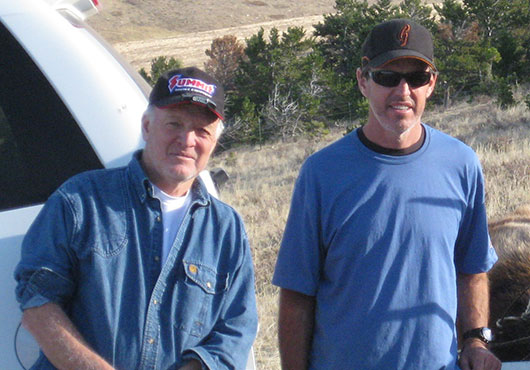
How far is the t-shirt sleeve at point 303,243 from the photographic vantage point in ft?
8.73

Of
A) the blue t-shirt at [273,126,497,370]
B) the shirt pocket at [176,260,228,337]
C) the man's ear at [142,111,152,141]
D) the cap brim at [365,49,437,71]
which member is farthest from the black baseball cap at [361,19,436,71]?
the shirt pocket at [176,260,228,337]

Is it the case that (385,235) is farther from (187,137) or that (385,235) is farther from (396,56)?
(187,137)


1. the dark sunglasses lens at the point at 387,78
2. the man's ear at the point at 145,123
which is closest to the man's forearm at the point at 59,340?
the man's ear at the point at 145,123

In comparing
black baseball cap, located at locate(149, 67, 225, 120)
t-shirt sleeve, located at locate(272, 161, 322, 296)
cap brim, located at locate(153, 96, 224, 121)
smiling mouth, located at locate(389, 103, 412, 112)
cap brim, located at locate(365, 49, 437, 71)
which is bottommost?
t-shirt sleeve, located at locate(272, 161, 322, 296)

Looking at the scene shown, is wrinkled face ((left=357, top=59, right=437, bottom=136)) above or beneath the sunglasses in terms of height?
beneath

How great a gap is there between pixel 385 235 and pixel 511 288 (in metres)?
2.15

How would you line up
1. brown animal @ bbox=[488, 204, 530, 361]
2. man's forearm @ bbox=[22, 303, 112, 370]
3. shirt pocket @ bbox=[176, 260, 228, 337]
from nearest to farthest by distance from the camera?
1. man's forearm @ bbox=[22, 303, 112, 370]
2. shirt pocket @ bbox=[176, 260, 228, 337]
3. brown animal @ bbox=[488, 204, 530, 361]

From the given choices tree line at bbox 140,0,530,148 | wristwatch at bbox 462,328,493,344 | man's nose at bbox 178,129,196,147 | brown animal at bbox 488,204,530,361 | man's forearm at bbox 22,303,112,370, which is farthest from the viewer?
tree line at bbox 140,0,530,148

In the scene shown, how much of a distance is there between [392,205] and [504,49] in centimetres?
1613

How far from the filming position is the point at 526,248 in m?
4.59

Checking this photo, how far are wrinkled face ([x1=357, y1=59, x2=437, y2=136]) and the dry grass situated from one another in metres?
2.61

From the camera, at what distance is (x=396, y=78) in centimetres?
269

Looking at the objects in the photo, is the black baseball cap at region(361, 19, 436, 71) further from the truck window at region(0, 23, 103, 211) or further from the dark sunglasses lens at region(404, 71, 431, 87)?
the truck window at region(0, 23, 103, 211)

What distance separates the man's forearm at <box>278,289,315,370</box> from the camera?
2762 mm
